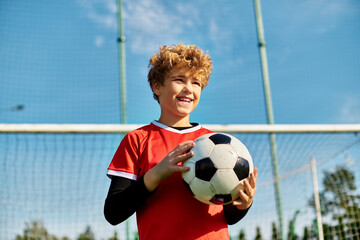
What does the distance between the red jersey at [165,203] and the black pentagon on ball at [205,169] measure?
0.09 meters

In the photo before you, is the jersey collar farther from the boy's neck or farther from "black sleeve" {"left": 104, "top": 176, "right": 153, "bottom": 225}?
"black sleeve" {"left": 104, "top": 176, "right": 153, "bottom": 225}

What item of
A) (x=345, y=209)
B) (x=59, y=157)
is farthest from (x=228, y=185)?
(x=345, y=209)

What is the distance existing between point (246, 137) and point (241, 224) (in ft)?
4.83

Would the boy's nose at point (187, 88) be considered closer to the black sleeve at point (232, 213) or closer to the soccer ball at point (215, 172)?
the soccer ball at point (215, 172)

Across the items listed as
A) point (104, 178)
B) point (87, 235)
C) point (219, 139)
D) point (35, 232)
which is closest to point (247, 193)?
point (219, 139)

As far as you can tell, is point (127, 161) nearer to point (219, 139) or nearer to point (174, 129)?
point (174, 129)

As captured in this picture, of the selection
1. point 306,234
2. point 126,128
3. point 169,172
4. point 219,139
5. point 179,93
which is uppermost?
point 126,128

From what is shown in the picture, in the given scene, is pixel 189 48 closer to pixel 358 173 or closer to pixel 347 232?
pixel 358 173

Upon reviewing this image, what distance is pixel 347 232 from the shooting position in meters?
5.14

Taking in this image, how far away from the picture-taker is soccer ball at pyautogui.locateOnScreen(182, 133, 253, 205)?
4.92 ft

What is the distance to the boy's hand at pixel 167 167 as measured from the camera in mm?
1457

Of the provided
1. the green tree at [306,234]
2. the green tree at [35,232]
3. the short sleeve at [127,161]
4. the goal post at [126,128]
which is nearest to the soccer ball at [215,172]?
the short sleeve at [127,161]

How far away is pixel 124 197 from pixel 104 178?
10.6 feet

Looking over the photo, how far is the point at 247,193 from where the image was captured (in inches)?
60.1
